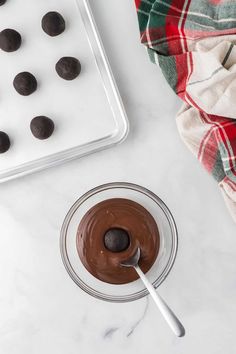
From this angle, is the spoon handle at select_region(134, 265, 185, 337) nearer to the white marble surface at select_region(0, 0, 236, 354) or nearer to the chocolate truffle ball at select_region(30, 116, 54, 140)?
the white marble surface at select_region(0, 0, 236, 354)

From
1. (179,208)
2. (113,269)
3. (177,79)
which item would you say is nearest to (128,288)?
(113,269)

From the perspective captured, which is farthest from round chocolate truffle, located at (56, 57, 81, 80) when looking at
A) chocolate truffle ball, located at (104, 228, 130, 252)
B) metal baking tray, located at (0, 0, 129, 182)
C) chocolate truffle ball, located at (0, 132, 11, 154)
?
chocolate truffle ball, located at (104, 228, 130, 252)

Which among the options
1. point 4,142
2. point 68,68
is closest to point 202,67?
point 68,68

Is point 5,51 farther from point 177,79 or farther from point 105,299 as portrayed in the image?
point 105,299

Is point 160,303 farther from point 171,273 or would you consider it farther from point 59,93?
point 59,93

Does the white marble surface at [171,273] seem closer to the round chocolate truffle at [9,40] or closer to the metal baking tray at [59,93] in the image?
the metal baking tray at [59,93]

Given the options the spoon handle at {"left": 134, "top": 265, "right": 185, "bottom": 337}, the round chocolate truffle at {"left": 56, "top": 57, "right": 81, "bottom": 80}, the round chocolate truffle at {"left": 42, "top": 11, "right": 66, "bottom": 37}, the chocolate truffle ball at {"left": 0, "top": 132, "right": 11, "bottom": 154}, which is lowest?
the spoon handle at {"left": 134, "top": 265, "right": 185, "bottom": 337}
